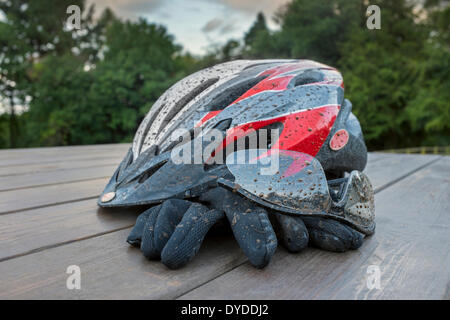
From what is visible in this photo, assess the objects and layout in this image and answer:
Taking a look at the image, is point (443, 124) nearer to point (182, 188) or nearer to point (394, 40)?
point (394, 40)

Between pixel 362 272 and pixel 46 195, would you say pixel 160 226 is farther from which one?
pixel 46 195

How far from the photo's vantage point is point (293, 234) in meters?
0.88

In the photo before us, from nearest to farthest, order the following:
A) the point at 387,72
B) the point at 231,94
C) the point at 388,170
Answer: the point at 231,94, the point at 388,170, the point at 387,72

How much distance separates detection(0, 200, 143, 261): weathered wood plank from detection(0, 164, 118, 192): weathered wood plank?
58 cm

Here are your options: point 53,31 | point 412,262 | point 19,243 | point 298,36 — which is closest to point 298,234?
point 412,262

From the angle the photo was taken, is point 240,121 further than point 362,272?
Yes

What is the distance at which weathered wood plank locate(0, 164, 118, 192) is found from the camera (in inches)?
72.4

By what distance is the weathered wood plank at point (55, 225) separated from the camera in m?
0.96

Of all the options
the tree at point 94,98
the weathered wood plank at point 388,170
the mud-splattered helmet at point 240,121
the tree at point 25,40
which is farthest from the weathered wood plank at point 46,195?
the tree at point 25,40

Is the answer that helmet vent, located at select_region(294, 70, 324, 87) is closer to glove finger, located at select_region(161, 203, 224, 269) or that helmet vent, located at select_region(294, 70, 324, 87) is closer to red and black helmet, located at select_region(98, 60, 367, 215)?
red and black helmet, located at select_region(98, 60, 367, 215)

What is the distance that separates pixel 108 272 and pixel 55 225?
440 mm

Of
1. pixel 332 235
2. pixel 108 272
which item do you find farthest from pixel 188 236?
pixel 332 235

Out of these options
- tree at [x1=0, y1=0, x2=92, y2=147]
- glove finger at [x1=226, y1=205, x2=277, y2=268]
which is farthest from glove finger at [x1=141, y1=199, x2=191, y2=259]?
tree at [x1=0, y1=0, x2=92, y2=147]
